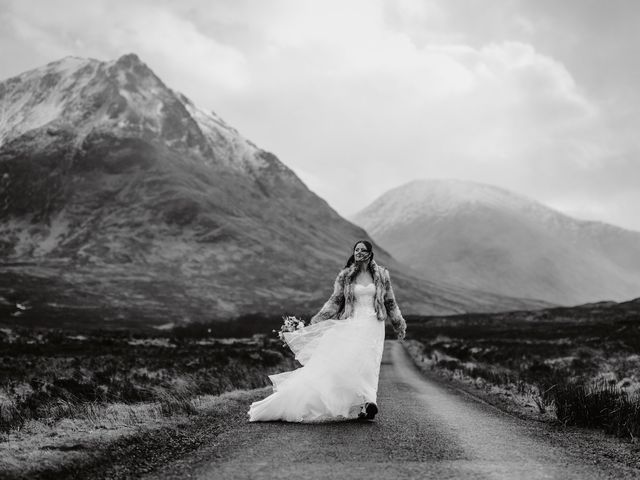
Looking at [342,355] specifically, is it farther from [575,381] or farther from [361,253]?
[575,381]

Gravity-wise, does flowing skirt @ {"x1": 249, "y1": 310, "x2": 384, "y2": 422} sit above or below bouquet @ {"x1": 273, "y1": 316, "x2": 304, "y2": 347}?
below

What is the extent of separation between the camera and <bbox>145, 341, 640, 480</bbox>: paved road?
6566mm

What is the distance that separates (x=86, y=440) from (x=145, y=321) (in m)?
125

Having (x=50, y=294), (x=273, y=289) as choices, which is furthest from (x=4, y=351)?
(x=273, y=289)

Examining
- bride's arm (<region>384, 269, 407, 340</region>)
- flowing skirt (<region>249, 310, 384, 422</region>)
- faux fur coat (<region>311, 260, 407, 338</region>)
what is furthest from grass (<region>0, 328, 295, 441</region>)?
bride's arm (<region>384, 269, 407, 340</region>)

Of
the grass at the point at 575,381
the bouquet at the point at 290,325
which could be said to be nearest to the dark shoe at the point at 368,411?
the bouquet at the point at 290,325

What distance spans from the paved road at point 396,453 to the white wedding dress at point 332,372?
1.01ft

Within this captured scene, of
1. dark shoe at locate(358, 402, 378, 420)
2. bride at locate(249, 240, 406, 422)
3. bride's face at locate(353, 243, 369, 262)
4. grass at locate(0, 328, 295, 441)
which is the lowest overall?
grass at locate(0, 328, 295, 441)

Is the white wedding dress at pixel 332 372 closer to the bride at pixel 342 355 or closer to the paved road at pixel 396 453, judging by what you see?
the bride at pixel 342 355

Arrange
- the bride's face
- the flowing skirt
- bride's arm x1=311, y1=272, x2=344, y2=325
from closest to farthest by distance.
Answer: the flowing skirt < the bride's face < bride's arm x1=311, y1=272, x2=344, y2=325

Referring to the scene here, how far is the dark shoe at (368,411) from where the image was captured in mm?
10273

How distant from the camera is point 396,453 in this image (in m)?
7.58

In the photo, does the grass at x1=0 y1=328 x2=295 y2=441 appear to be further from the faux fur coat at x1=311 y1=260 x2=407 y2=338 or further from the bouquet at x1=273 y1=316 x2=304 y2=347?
the faux fur coat at x1=311 y1=260 x2=407 y2=338

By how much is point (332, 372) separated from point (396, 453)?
2871 millimetres
